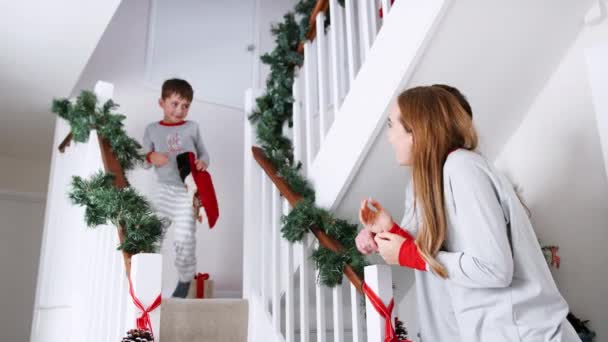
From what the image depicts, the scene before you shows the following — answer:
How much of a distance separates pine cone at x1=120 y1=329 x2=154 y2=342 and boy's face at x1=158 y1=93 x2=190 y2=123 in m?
1.77

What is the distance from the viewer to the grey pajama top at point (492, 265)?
3.64 ft

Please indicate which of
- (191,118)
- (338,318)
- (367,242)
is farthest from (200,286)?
(367,242)

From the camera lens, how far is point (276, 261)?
95.4 inches

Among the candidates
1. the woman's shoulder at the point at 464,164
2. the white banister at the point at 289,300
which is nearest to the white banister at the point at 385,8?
the white banister at the point at 289,300

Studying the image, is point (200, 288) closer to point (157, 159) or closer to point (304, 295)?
point (157, 159)

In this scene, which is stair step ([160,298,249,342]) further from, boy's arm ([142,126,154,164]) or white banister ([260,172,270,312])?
boy's arm ([142,126,154,164])

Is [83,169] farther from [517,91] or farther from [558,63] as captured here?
[558,63]

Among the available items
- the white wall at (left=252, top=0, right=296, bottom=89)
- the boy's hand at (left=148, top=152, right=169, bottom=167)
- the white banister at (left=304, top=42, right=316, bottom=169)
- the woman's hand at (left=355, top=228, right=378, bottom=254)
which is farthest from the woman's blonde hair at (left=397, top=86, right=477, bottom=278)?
the white wall at (left=252, top=0, right=296, bottom=89)

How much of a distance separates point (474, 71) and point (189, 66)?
2459 millimetres

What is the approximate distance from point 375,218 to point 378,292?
0.30 m

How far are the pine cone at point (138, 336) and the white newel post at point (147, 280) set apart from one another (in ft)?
0.17

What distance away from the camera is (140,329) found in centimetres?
162

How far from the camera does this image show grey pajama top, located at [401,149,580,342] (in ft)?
3.64

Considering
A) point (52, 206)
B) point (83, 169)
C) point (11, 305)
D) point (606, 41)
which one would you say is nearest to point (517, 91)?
point (606, 41)
